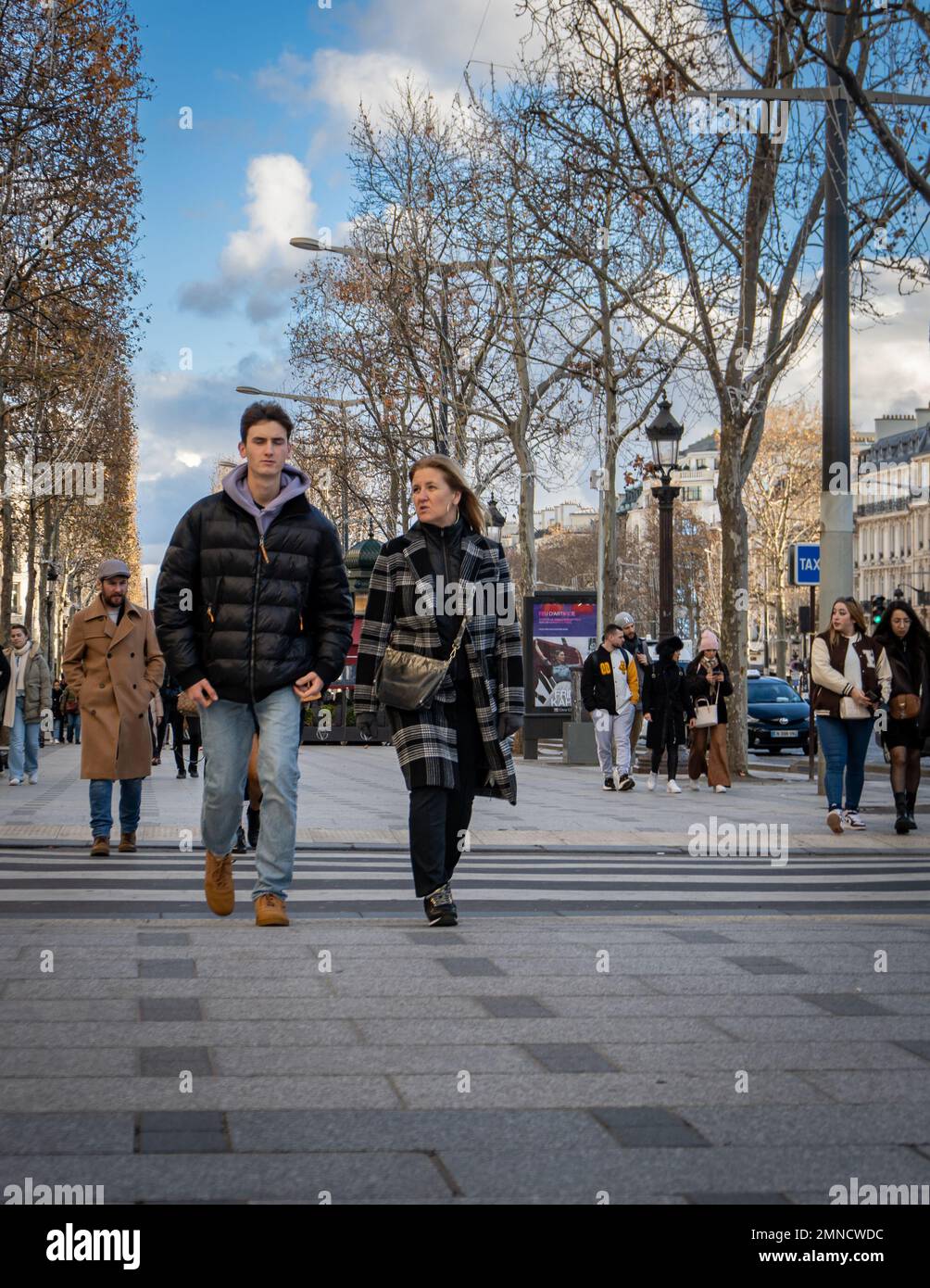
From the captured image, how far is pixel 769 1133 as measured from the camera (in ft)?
14.6

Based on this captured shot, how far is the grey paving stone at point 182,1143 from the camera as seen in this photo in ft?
13.8

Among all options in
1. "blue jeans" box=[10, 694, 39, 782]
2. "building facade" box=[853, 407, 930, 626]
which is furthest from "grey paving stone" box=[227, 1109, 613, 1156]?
"building facade" box=[853, 407, 930, 626]

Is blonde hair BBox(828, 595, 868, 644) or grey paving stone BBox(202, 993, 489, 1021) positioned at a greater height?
blonde hair BBox(828, 595, 868, 644)

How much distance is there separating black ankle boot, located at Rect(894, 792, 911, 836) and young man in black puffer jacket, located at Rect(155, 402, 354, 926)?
7.59 meters

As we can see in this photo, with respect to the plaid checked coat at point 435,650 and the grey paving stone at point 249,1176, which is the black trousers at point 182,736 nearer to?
the plaid checked coat at point 435,650

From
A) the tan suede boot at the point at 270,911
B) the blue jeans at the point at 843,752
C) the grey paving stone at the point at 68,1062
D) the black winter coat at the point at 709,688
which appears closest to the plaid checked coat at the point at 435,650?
the tan suede boot at the point at 270,911

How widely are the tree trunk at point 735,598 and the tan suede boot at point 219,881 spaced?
16461mm

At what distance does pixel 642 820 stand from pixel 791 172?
927 cm

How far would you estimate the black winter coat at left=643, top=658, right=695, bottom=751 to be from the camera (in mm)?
21000

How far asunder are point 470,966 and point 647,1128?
253cm

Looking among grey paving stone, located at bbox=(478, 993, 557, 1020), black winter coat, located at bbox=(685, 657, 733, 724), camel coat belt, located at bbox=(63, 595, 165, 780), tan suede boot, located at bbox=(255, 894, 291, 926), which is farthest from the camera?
black winter coat, located at bbox=(685, 657, 733, 724)

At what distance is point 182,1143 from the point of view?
426 cm

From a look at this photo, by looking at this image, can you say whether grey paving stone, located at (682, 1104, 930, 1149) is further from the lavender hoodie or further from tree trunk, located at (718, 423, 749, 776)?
tree trunk, located at (718, 423, 749, 776)
